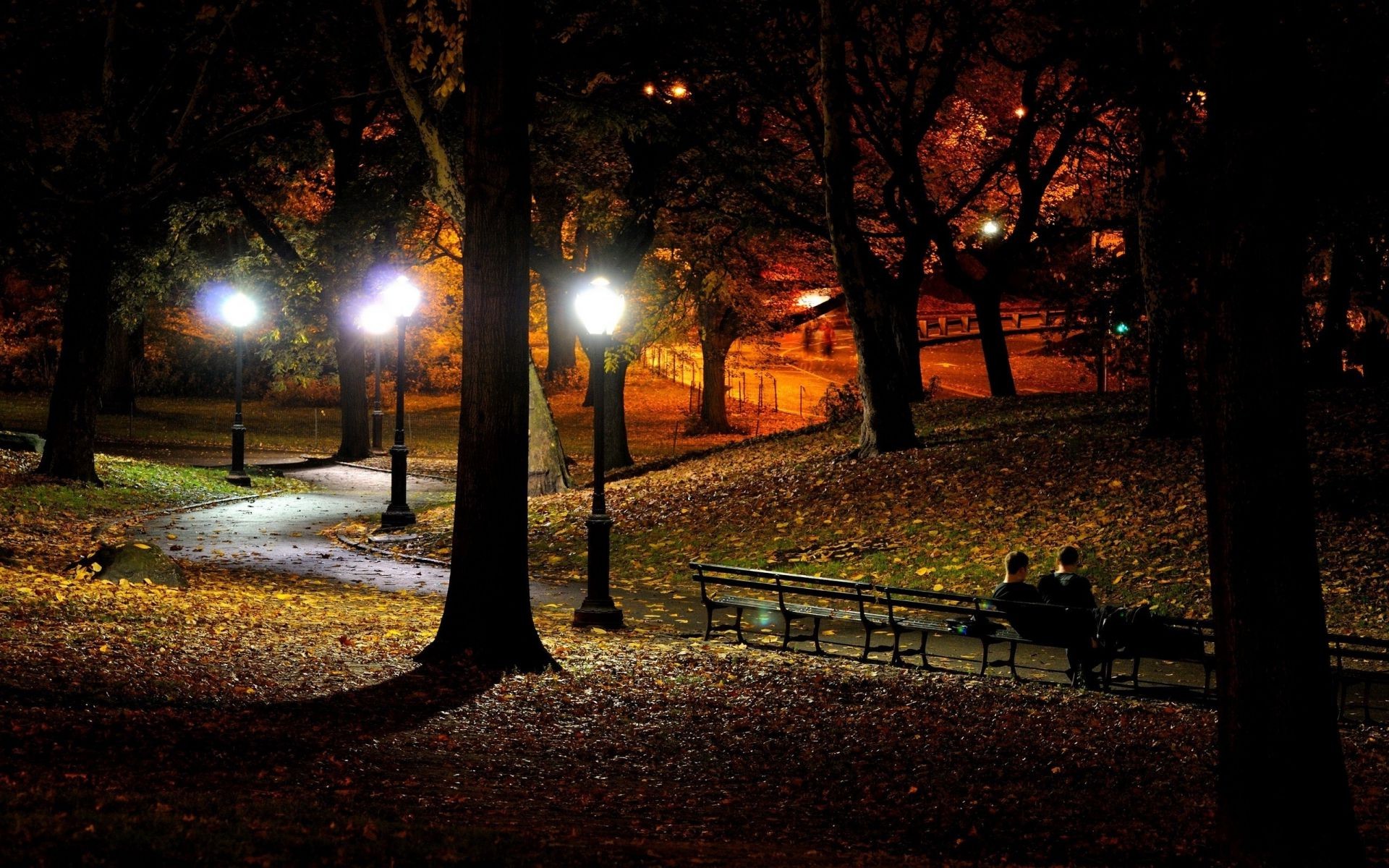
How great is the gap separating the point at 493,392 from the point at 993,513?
28.4ft

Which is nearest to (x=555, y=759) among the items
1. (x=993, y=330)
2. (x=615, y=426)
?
(x=993, y=330)

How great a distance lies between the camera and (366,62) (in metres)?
26.3

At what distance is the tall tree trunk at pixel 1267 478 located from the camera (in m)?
6.23

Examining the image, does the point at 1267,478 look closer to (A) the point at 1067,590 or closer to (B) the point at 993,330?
(A) the point at 1067,590

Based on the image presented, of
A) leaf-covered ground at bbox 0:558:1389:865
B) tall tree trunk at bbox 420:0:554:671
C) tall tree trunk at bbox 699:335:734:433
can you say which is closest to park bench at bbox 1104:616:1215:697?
leaf-covered ground at bbox 0:558:1389:865

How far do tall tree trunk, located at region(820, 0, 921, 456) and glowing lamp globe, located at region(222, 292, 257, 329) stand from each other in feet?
44.5

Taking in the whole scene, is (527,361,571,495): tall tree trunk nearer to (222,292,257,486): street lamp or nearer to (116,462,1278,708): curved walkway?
(116,462,1278,708): curved walkway

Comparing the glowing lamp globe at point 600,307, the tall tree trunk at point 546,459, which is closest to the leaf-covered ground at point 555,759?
the glowing lamp globe at point 600,307

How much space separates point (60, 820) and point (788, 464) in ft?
60.5

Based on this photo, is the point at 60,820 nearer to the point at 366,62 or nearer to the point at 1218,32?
the point at 1218,32

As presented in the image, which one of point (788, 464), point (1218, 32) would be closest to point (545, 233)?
point (788, 464)

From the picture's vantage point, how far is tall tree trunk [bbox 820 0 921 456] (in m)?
20.2

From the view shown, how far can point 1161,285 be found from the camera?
18.7 m

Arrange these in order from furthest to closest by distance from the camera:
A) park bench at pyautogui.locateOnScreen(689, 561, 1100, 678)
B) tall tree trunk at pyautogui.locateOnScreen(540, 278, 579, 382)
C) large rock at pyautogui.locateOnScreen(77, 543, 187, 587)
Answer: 1. tall tree trunk at pyautogui.locateOnScreen(540, 278, 579, 382)
2. large rock at pyautogui.locateOnScreen(77, 543, 187, 587)
3. park bench at pyautogui.locateOnScreen(689, 561, 1100, 678)
